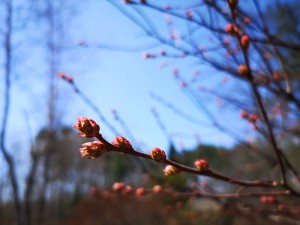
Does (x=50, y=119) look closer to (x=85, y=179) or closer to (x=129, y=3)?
(x=129, y=3)

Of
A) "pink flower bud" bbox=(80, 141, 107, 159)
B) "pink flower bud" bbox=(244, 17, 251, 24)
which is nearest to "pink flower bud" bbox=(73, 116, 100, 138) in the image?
"pink flower bud" bbox=(80, 141, 107, 159)

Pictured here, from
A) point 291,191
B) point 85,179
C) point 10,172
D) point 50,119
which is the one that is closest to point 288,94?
point 291,191

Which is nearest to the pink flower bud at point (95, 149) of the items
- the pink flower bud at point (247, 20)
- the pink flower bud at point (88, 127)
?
the pink flower bud at point (88, 127)

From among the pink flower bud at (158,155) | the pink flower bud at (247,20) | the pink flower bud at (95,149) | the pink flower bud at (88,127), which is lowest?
the pink flower bud at (158,155)

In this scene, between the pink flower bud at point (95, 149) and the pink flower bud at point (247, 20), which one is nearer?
the pink flower bud at point (95, 149)

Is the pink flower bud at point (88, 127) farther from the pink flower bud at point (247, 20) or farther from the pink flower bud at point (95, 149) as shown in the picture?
the pink flower bud at point (247, 20)

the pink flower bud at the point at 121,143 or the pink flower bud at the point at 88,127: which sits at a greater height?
the pink flower bud at the point at 88,127

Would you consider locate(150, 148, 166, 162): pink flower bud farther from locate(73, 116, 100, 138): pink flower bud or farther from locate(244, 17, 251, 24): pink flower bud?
locate(244, 17, 251, 24): pink flower bud
